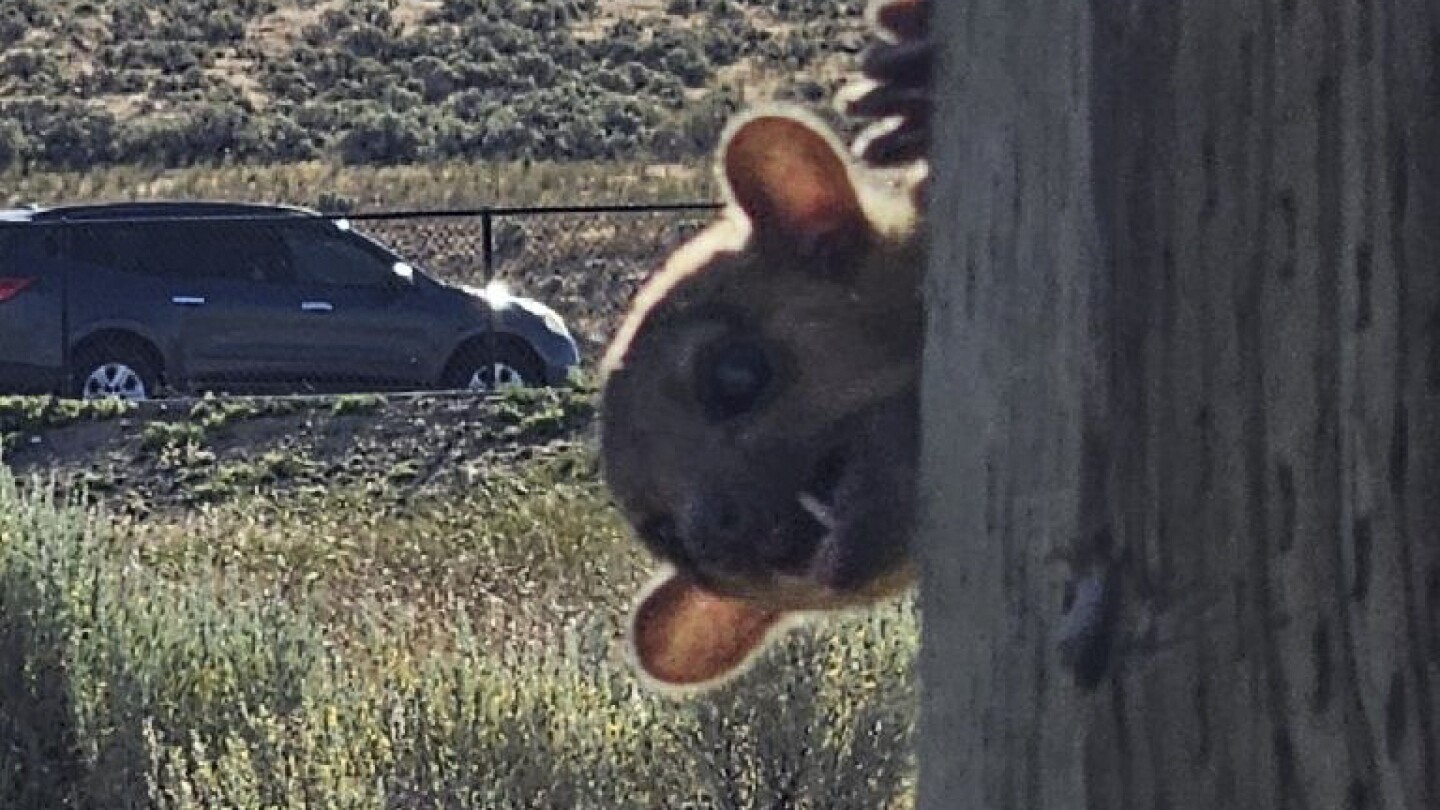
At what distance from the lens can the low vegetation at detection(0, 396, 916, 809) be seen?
7.77 metres

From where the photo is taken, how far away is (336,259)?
2400 cm

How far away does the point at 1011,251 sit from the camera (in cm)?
185

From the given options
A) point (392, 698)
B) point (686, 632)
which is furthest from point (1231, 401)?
point (392, 698)

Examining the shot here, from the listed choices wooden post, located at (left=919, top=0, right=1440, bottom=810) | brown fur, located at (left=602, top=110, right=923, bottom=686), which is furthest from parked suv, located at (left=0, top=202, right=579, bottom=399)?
wooden post, located at (left=919, top=0, right=1440, bottom=810)

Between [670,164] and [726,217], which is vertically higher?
[670,164]

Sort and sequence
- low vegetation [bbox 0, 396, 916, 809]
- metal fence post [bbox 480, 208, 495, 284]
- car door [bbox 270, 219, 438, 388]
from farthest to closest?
metal fence post [bbox 480, 208, 495, 284], car door [bbox 270, 219, 438, 388], low vegetation [bbox 0, 396, 916, 809]

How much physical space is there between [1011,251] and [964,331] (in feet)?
0.24

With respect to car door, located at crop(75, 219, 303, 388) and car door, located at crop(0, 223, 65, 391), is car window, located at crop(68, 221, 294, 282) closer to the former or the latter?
car door, located at crop(75, 219, 303, 388)

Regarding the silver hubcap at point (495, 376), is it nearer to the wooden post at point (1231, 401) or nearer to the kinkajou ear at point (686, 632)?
the kinkajou ear at point (686, 632)

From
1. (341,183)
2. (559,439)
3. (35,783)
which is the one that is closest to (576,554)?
(35,783)

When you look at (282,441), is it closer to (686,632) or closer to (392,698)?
(392,698)

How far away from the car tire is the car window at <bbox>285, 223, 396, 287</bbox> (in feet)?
2.61

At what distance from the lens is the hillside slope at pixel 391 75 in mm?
49156

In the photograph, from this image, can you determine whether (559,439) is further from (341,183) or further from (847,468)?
(341,183)
